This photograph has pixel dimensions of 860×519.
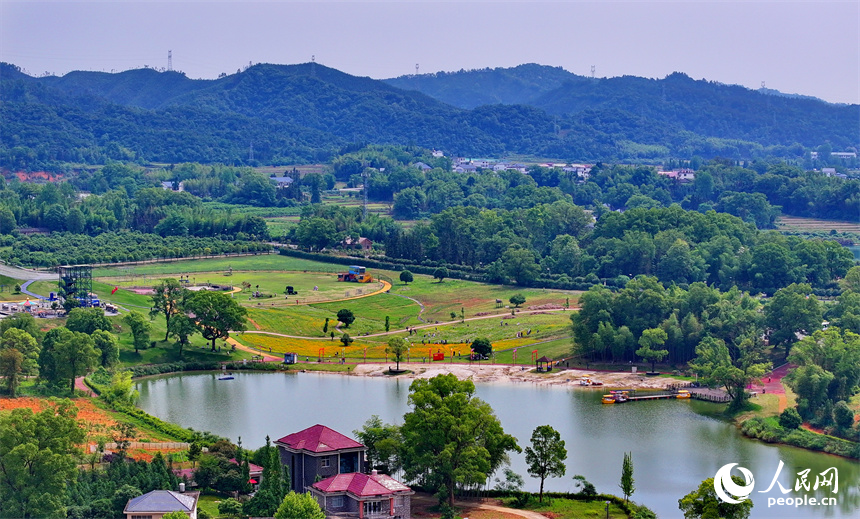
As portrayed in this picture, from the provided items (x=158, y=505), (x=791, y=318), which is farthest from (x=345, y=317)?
(x=158, y=505)

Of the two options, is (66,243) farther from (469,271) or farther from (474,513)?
Result: (474,513)

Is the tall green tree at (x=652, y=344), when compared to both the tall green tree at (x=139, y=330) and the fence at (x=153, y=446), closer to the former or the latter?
the tall green tree at (x=139, y=330)

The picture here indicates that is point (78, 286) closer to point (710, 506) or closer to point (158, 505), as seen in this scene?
point (158, 505)

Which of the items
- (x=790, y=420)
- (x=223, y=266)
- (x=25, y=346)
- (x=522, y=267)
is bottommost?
(x=790, y=420)

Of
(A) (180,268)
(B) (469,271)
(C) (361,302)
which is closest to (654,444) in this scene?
(C) (361,302)

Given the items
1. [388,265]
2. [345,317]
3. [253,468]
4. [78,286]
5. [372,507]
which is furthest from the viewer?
[388,265]

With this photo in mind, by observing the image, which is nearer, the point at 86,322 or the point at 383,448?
the point at 383,448

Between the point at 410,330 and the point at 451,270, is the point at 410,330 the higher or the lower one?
the lower one
